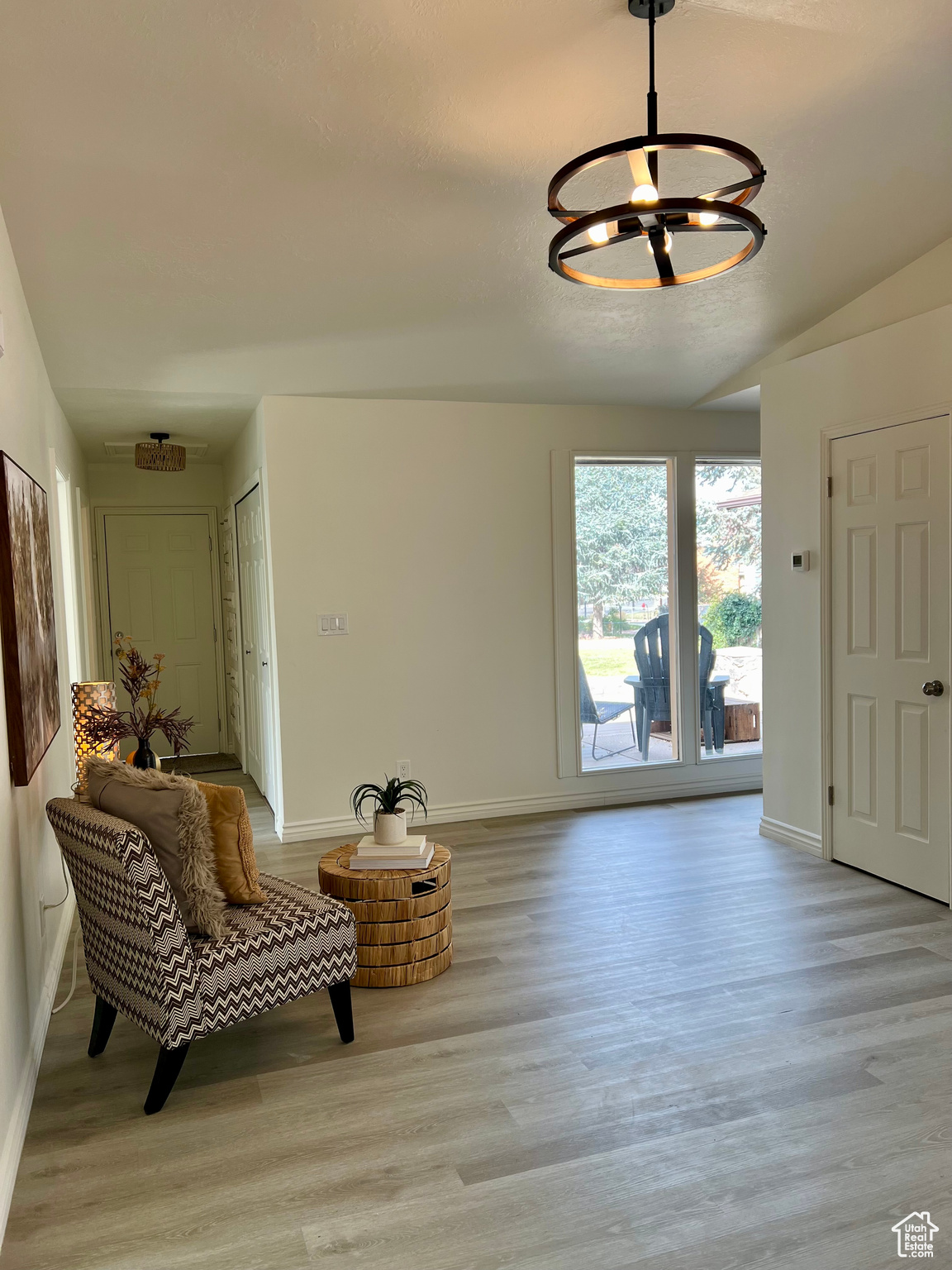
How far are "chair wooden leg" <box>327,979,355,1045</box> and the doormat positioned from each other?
14.1 feet

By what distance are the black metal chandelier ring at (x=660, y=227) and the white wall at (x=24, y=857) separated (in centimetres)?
161

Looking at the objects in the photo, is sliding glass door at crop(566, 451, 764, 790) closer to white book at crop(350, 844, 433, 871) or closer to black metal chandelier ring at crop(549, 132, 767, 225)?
white book at crop(350, 844, 433, 871)

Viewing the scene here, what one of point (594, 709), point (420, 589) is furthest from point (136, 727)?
point (594, 709)

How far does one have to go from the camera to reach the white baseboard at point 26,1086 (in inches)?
80.0

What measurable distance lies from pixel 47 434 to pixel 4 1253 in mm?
3227

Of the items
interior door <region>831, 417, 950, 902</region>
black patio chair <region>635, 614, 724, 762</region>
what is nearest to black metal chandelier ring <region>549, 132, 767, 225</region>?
interior door <region>831, 417, 950, 902</region>

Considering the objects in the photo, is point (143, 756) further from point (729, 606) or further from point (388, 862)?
point (729, 606)

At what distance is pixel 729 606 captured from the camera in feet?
18.8

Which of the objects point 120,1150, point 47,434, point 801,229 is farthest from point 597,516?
point 120,1150

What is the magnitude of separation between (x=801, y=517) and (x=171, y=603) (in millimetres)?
4887

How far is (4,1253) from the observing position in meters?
1.91

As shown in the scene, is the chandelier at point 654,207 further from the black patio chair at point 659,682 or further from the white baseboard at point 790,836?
the black patio chair at point 659,682

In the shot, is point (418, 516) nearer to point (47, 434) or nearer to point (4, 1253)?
point (47, 434)

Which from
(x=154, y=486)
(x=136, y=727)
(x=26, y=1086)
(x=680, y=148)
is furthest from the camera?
(x=154, y=486)
